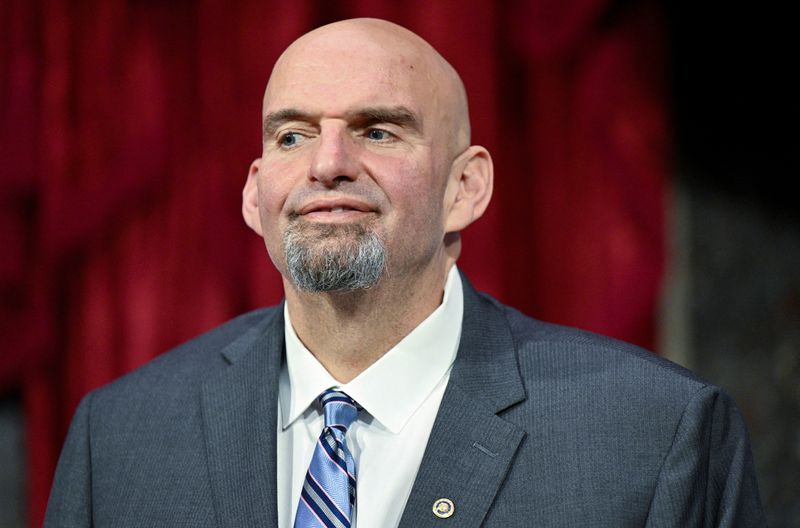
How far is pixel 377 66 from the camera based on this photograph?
5.93 ft

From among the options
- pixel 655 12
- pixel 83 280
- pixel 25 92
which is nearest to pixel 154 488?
pixel 83 280

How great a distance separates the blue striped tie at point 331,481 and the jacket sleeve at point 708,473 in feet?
1.32

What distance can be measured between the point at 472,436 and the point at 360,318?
0.78 ft

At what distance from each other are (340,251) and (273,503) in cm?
36

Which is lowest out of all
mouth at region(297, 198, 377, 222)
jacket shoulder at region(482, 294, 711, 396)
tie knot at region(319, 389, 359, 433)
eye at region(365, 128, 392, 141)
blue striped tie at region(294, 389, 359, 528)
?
blue striped tie at region(294, 389, 359, 528)

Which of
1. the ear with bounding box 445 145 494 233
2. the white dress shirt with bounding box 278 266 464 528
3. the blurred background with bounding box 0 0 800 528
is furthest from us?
the blurred background with bounding box 0 0 800 528

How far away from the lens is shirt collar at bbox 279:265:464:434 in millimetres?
1819

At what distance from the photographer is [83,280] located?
281cm

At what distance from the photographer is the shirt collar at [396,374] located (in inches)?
71.6

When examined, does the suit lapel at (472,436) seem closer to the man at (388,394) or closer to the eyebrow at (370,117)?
the man at (388,394)

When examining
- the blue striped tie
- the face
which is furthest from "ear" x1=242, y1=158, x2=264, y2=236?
the blue striped tie

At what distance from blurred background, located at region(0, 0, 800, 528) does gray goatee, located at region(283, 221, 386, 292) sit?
1.03 meters

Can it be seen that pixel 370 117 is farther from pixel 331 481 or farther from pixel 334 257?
pixel 331 481

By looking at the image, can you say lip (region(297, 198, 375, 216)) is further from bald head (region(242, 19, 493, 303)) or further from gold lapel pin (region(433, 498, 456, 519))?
gold lapel pin (region(433, 498, 456, 519))
